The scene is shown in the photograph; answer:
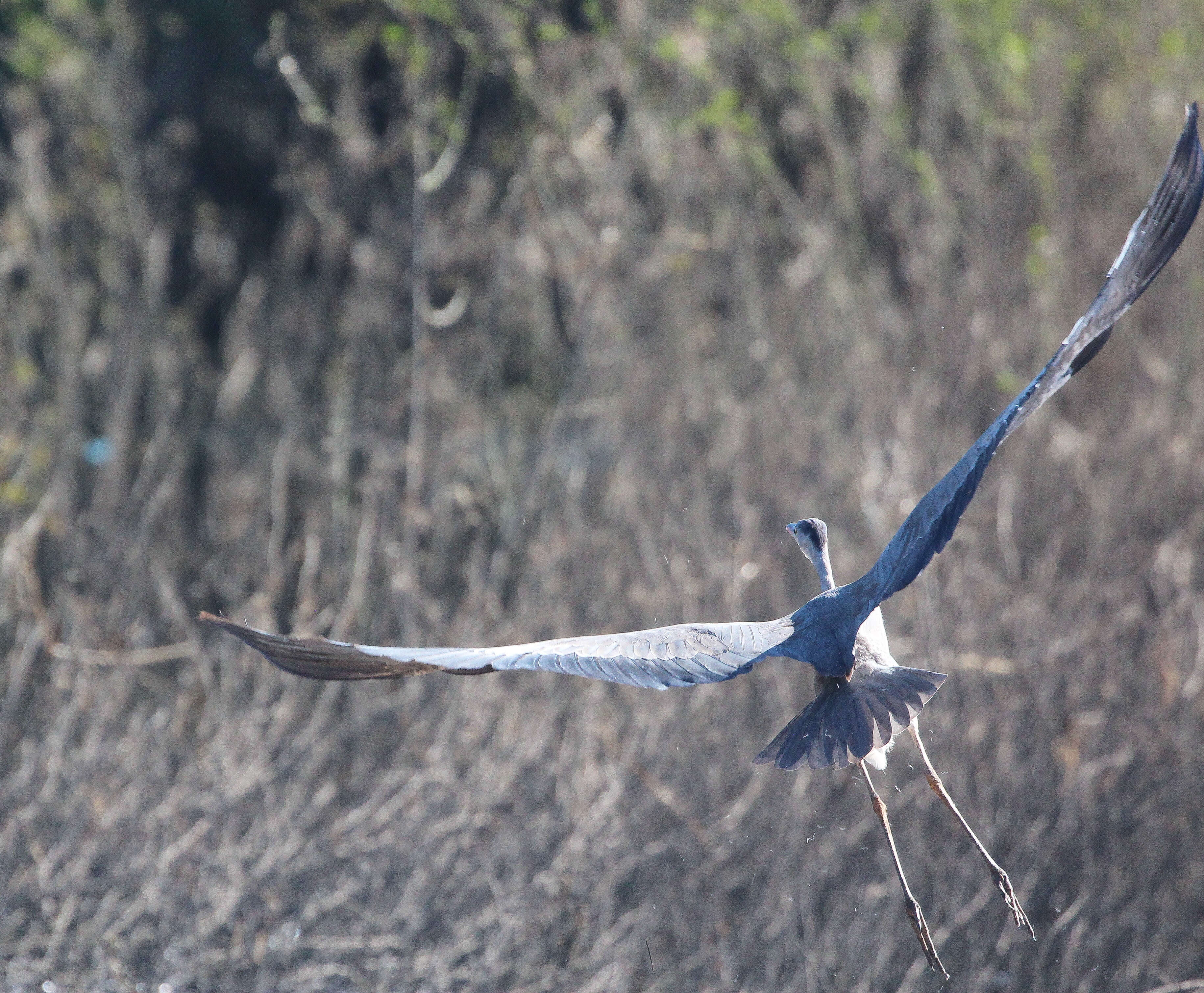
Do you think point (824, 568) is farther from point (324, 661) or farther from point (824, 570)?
point (324, 661)

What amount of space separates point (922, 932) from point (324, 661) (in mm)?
1718

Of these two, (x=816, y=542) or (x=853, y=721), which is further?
(x=816, y=542)

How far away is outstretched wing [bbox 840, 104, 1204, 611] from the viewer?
335cm

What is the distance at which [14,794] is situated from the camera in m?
5.38

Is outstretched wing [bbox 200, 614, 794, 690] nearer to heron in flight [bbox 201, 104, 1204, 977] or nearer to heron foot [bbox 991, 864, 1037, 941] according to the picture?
heron in flight [bbox 201, 104, 1204, 977]

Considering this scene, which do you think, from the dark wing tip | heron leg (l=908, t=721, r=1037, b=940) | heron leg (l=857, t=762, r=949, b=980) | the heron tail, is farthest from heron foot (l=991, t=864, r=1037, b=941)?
the dark wing tip

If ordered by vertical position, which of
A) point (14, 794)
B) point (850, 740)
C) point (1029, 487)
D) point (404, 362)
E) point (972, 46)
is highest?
point (972, 46)

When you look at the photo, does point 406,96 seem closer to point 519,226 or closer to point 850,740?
point 519,226

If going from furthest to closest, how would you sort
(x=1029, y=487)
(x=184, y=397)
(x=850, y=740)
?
(x=184, y=397) → (x=1029, y=487) → (x=850, y=740)

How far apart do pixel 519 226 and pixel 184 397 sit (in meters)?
2.55

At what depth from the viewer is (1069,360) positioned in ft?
11.6

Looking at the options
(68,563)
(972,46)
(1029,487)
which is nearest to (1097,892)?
(1029,487)

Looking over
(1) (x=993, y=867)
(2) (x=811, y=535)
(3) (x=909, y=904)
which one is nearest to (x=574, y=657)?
(2) (x=811, y=535)

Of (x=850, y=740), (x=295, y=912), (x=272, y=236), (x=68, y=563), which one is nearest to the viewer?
(x=850, y=740)
